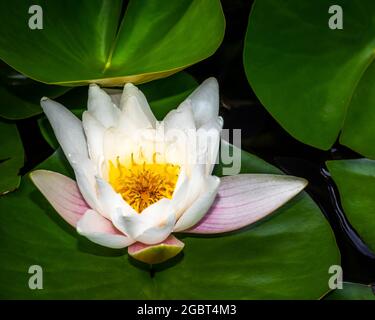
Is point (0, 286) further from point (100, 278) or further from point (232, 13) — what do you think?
point (232, 13)

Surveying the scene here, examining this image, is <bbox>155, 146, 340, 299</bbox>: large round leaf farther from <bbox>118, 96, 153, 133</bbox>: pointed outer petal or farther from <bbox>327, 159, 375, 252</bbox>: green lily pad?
<bbox>118, 96, 153, 133</bbox>: pointed outer petal

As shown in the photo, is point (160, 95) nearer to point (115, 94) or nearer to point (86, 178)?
point (115, 94)

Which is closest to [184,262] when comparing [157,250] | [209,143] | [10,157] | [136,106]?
[157,250]

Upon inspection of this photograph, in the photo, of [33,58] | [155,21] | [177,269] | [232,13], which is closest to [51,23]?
[33,58]

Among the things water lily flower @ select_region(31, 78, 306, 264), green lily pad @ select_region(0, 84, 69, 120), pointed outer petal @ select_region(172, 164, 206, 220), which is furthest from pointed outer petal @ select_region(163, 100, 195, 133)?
green lily pad @ select_region(0, 84, 69, 120)

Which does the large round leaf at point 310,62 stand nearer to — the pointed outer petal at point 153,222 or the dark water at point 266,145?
the dark water at point 266,145
